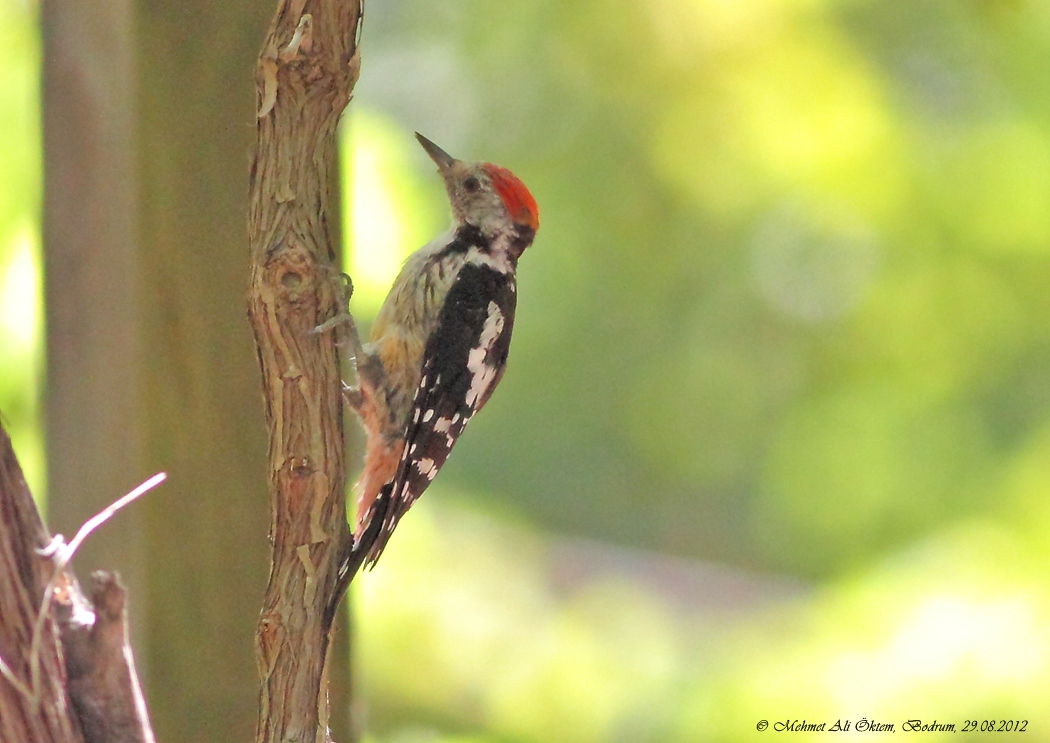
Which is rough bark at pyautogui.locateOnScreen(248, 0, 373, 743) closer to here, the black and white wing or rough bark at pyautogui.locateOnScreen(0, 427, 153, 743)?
rough bark at pyautogui.locateOnScreen(0, 427, 153, 743)

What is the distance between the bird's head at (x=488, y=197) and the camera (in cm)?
288

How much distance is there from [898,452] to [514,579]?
71.9 inches

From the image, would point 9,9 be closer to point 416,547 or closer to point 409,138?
point 409,138

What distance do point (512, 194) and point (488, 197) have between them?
8cm

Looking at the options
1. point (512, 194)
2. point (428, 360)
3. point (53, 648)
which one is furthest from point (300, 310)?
point (512, 194)

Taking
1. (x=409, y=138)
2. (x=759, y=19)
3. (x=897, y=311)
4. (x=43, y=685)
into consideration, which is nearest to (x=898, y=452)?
(x=897, y=311)

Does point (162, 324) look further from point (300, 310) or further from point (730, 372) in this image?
point (730, 372)

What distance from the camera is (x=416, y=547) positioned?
431cm

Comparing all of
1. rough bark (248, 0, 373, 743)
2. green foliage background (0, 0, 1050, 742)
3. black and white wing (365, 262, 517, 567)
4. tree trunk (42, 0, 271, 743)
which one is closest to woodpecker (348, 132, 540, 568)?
black and white wing (365, 262, 517, 567)

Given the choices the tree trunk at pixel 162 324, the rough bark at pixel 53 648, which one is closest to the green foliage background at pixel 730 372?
the tree trunk at pixel 162 324

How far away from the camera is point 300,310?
6.05 feet

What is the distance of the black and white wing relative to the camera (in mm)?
2562

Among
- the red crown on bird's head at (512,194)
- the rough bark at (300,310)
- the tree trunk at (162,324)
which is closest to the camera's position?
the rough bark at (300,310)

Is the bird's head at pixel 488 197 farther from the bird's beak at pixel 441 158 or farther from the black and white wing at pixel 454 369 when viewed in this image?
the black and white wing at pixel 454 369
